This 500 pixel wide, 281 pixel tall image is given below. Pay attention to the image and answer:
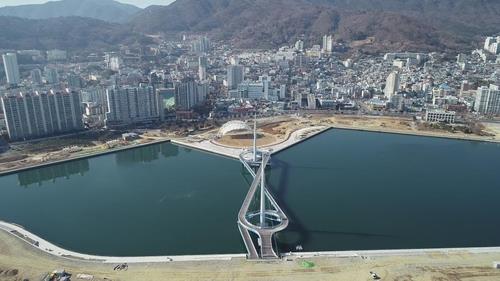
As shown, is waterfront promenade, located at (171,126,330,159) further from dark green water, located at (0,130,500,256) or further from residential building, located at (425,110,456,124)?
residential building, located at (425,110,456,124)

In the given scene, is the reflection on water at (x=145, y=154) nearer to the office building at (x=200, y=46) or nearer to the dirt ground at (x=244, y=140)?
the dirt ground at (x=244, y=140)

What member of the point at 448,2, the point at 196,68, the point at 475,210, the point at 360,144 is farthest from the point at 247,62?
the point at 448,2

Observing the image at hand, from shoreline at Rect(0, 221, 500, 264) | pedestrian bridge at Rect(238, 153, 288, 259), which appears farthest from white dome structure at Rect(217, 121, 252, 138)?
shoreline at Rect(0, 221, 500, 264)

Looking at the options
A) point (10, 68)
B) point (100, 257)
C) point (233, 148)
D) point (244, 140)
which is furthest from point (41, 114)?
point (10, 68)

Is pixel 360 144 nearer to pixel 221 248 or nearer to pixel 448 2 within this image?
pixel 221 248

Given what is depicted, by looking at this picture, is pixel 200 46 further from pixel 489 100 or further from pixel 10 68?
pixel 489 100

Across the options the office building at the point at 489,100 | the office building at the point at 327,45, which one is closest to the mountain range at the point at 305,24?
the office building at the point at 327,45
